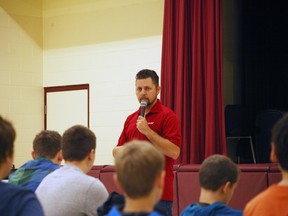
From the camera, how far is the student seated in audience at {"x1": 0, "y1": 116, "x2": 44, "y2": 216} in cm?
185

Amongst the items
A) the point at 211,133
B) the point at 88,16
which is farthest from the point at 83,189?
the point at 88,16

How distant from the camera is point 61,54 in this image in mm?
7379

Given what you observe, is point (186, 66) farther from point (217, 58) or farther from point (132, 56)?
point (132, 56)

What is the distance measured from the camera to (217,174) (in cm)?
249

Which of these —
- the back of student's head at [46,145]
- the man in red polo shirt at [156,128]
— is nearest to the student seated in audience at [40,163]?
the back of student's head at [46,145]

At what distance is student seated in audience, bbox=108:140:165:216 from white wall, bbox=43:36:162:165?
491 cm

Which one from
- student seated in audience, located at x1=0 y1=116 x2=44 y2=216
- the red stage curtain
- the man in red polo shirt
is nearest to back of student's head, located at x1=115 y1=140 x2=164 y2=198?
student seated in audience, located at x1=0 y1=116 x2=44 y2=216

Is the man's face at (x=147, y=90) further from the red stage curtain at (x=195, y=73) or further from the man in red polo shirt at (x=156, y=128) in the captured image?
the red stage curtain at (x=195, y=73)

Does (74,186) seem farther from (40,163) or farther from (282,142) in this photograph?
(282,142)

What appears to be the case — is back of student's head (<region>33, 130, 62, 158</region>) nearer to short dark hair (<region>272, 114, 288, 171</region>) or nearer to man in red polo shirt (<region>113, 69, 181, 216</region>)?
man in red polo shirt (<region>113, 69, 181, 216</region>)

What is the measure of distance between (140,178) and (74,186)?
0.97 m

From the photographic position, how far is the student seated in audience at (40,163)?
3.13 metres

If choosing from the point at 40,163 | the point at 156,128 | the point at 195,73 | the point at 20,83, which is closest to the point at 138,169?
the point at 40,163

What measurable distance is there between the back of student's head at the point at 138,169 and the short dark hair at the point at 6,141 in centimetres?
46
